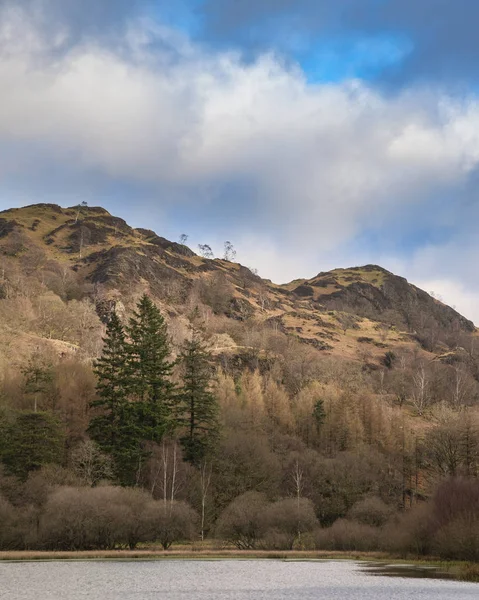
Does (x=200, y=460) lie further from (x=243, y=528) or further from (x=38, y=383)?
(x=38, y=383)

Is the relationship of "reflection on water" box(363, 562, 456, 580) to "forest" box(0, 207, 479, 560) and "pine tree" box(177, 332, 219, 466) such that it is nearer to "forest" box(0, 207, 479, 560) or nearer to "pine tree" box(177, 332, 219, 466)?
"forest" box(0, 207, 479, 560)

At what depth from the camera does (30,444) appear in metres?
77.9

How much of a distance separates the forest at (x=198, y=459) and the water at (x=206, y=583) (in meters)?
12.2

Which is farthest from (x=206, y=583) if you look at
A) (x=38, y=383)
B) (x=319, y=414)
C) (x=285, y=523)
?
(x=319, y=414)

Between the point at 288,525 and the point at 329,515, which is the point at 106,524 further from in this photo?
the point at 329,515

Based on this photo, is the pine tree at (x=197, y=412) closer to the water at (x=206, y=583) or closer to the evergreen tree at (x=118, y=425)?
the evergreen tree at (x=118, y=425)

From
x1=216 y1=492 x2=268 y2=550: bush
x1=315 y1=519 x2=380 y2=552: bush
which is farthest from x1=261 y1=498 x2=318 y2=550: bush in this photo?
x1=315 y1=519 x2=380 y2=552: bush

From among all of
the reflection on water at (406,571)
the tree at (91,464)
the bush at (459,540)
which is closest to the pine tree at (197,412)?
the tree at (91,464)

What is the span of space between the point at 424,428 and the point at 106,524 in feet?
371

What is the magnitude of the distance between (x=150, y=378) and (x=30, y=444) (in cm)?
2282

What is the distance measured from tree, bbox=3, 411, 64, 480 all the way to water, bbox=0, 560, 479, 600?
83.9 feet

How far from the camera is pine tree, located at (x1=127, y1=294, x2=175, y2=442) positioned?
91.9 m

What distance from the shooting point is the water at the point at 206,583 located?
35312 millimetres

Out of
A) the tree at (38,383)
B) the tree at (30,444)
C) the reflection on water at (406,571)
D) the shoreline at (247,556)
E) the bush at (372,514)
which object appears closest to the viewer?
the reflection on water at (406,571)
